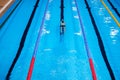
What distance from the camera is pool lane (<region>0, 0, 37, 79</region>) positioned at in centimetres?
455

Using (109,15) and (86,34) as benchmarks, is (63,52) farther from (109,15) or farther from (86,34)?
(109,15)

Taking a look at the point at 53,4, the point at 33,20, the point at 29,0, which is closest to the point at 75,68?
the point at 33,20

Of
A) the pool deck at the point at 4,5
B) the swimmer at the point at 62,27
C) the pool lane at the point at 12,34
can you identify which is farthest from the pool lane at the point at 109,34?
the pool deck at the point at 4,5

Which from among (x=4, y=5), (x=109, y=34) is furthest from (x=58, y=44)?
(x=4, y=5)

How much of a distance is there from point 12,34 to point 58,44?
158cm

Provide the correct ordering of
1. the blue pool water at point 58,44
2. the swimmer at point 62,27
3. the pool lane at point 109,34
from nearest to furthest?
1. the blue pool water at point 58,44
2. the pool lane at point 109,34
3. the swimmer at point 62,27

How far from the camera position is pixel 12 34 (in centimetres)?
572

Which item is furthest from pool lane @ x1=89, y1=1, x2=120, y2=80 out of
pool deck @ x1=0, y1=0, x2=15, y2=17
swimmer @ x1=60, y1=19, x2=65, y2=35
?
pool deck @ x1=0, y1=0, x2=15, y2=17

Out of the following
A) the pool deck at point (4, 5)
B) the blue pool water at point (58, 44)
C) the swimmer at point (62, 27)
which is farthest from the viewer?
the pool deck at point (4, 5)

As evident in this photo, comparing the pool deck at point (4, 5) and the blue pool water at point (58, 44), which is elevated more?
the pool deck at point (4, 5)

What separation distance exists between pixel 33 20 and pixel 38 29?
77 cm

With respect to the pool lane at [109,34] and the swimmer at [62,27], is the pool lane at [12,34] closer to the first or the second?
the swimmer at [62,27]

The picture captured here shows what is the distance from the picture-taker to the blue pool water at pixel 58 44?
13.7 feet

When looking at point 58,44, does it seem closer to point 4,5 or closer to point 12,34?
point 12,34
